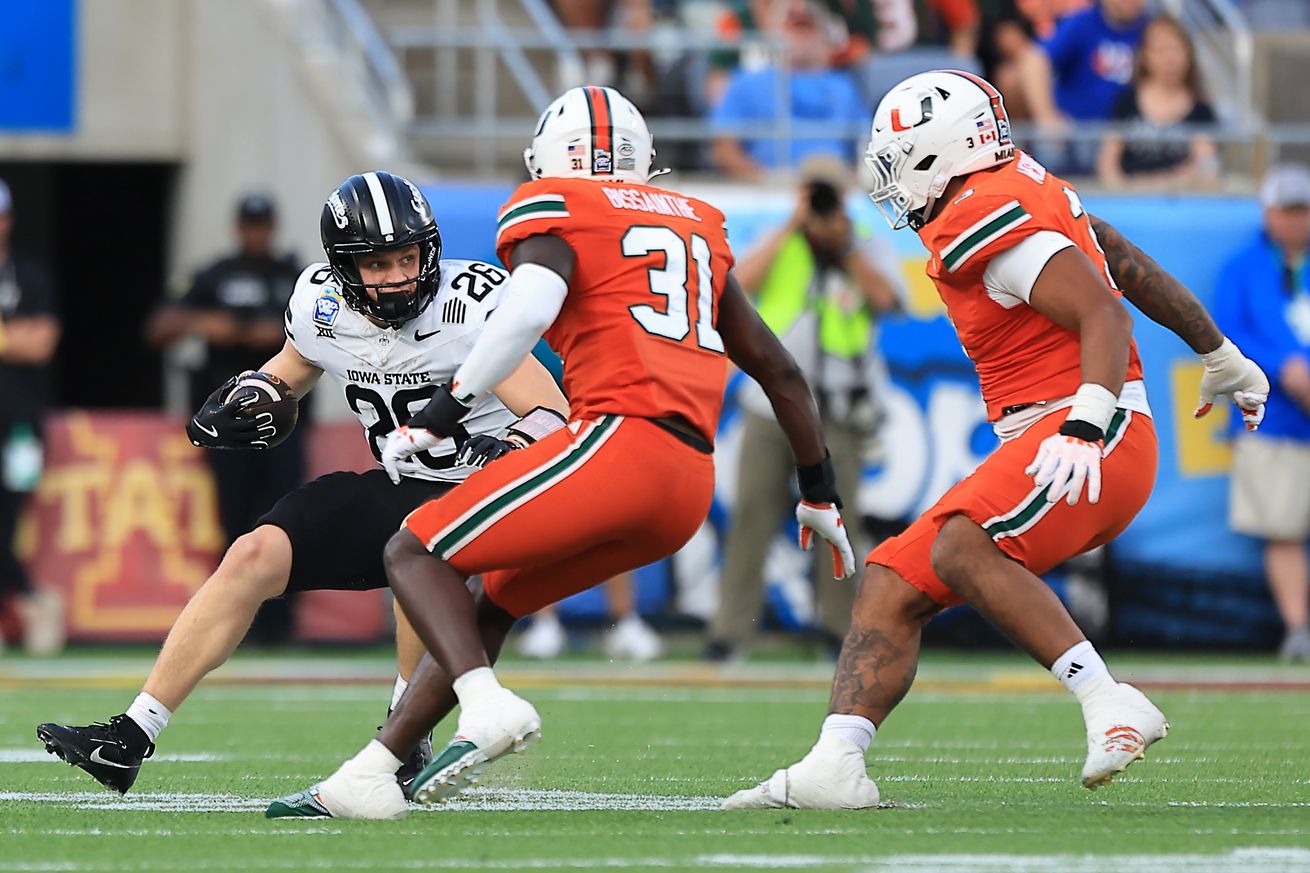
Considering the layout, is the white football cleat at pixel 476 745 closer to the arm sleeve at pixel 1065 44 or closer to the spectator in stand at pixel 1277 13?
the arm sleeve at pixel 1065 44

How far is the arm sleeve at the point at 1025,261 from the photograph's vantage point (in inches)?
188

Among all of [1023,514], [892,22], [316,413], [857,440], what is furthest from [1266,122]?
[1023,514]

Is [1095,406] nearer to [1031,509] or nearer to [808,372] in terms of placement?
[1031,509]

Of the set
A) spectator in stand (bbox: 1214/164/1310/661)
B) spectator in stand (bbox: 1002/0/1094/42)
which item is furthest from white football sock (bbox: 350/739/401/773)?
spectator in stand (bbox: 1002/0/1094/42)

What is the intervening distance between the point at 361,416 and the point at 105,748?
3.24ft

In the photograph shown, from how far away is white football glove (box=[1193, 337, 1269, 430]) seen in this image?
17.6 feet

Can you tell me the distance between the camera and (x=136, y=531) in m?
10.6

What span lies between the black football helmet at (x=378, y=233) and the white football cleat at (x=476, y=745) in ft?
3.67

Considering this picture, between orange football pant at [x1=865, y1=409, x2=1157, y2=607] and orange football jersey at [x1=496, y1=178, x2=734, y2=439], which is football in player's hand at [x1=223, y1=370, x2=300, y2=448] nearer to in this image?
orange football jersey at [x1=496, y1=178, x2=734, y2=439]

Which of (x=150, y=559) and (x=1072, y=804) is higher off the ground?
(x=1072, y=804)

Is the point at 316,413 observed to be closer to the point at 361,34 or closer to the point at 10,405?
the point at 10,405

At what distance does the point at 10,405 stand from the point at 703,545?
318cm

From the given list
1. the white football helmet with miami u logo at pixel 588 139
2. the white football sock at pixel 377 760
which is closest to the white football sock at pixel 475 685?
the white football sock at pixel 377 760

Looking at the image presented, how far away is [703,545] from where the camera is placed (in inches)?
407
